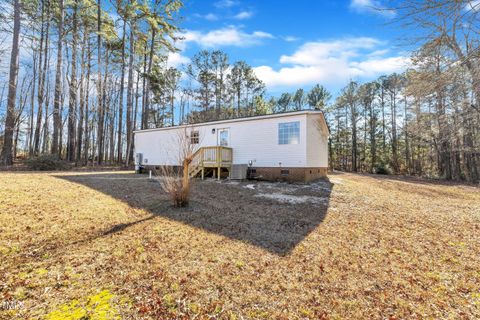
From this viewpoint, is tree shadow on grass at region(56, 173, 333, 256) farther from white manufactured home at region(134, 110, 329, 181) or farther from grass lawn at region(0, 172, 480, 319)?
white manufactured home at region(134, 110, 329, 181)

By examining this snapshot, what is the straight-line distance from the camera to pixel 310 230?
4.77 metres

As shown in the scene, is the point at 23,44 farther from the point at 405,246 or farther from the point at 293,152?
the point at 405,246

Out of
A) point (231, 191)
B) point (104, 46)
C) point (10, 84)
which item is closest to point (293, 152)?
point (231, 191)

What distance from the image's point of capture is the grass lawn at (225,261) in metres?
2.37

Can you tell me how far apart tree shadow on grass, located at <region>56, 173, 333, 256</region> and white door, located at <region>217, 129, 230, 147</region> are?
14.4 ft

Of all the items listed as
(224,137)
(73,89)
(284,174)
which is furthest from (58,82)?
(284,174)

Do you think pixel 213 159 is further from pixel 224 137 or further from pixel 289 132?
pixel 289 132

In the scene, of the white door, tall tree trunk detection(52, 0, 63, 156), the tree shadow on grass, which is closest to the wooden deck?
the white door

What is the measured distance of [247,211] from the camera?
608cm

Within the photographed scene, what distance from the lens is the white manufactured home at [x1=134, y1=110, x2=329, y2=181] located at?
10.9 metres

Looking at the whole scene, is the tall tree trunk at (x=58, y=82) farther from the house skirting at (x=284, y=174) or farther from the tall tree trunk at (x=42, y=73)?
the house skirting at (x=284, y=174)

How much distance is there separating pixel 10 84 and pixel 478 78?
19881 mm

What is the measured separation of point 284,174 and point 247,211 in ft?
18.2

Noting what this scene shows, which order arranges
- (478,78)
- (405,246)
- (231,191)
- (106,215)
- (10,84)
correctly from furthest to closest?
1. (10,84)
2. (231,191)
3. (106,215)
4. (405,246)
5. (478,78)
